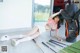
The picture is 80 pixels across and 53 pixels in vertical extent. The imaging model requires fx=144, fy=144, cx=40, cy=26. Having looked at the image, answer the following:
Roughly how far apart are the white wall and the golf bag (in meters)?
0.56

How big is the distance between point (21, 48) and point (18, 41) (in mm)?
81

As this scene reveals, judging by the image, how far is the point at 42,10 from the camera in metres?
1.69

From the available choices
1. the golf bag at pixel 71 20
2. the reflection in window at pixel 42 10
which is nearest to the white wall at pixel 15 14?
the reflection in window at pixel 42 10

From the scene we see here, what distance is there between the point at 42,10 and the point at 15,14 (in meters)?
0.37

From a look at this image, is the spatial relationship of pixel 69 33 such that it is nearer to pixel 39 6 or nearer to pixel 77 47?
pixel 77 47

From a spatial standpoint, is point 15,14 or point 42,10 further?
point 42,10

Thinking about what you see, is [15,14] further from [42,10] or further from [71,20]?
→ [71,20]

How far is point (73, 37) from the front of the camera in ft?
3.41

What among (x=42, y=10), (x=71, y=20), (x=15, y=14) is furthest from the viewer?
(x=42, y=10)

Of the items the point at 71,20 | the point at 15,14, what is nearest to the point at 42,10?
the point at 15,14

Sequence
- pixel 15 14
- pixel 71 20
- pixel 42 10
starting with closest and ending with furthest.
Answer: pixel 71 20 → pixel 15 14 → pixel 42 10

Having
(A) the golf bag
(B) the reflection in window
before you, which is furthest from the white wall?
(A) the golf bag

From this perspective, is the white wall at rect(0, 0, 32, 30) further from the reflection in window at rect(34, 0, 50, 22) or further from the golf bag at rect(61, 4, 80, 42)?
the golf bag at rect(61, 4, 80, 42)

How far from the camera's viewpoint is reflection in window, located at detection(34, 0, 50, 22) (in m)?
1.60
